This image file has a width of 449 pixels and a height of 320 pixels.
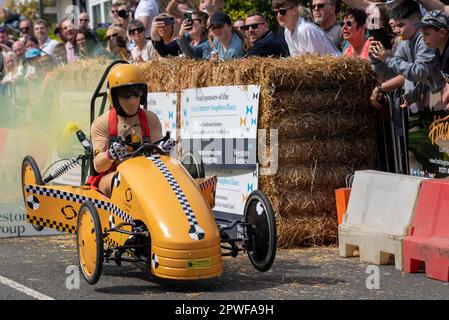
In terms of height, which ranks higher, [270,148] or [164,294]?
[270,148]

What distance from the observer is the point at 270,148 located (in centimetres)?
1061

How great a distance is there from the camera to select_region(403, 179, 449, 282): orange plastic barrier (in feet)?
28.3

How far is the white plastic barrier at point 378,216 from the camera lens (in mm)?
9250

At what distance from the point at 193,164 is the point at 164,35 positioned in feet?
11.3

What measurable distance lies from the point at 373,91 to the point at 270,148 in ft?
4.29

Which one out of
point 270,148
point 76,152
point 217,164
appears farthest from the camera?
point 76,152

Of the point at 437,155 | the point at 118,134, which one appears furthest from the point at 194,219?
the point at 437,155

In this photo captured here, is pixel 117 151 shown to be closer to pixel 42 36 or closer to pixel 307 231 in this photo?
pixel 307 231

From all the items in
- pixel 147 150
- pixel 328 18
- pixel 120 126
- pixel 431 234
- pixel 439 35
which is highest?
pixel 328 18

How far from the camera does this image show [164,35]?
14461 millimetres

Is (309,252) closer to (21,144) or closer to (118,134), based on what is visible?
(118,134)

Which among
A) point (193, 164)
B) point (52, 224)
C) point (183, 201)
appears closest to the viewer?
point (183, 201)

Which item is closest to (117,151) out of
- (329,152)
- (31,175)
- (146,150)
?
(146,150)

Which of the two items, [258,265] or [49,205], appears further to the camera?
[49,205]
